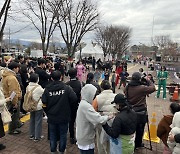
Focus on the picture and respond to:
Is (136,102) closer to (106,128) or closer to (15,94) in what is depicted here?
(106,128)

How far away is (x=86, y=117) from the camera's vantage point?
3336 mm

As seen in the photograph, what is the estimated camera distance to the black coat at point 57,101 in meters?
4.01

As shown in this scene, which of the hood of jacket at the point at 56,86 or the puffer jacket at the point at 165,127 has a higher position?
the hood of jacket at the point at 56,86

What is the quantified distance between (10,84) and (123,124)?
2.97 m

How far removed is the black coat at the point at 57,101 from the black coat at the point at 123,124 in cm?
115

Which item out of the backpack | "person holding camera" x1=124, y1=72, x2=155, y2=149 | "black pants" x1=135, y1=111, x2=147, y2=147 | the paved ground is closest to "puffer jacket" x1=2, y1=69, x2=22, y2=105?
the backpack

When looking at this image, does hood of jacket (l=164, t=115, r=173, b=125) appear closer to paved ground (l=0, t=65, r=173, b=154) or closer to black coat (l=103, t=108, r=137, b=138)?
black coat (l=103, t=108, r=137, b=138)

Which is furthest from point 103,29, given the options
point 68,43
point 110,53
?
point 68,43

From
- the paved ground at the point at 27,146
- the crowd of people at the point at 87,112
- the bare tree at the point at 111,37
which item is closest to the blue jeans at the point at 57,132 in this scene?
the crowd of people at the point at 87,112

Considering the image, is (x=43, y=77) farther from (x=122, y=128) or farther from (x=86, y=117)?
(x=122, y=128)

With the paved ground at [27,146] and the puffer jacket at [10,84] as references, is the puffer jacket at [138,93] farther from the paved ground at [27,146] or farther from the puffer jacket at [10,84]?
the puffer jacket at [10,84]

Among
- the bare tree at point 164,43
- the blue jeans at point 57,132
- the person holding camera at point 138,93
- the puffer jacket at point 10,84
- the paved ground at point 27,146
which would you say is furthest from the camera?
the bare tree at point 164,43

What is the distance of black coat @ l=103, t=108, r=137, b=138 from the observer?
309cm

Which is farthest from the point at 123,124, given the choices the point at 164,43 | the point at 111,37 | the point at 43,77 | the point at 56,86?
the point at 164,43
